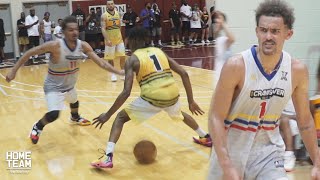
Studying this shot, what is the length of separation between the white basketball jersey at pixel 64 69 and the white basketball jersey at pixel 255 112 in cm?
433

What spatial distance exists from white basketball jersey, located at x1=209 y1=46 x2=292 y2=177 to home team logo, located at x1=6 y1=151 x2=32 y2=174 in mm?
3489

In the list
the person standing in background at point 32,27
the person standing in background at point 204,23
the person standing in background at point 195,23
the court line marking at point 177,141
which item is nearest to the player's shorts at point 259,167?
the court line marking at point 177,141

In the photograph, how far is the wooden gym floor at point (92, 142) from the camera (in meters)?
5.77

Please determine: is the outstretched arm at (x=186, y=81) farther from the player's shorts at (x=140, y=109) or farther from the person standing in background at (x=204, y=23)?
the person standing in background at (x=204, y=23)

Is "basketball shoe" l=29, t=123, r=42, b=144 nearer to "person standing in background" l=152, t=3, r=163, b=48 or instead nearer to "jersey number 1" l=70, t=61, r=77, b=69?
"jersey number 1" l=70, t=61, r=77, b=69

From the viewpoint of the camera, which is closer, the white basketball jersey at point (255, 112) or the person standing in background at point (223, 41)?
the white basketball jersey at point (255, 112)

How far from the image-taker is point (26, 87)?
12148 millimetres

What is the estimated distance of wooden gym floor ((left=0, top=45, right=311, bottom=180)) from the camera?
18.9 feet

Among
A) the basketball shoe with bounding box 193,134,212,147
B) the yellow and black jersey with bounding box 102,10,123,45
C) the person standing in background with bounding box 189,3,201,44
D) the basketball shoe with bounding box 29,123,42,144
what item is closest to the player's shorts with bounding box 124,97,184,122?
the basketball shoe with bounding box 193,134,212,147

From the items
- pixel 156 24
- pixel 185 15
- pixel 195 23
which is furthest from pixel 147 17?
pixel 195 23

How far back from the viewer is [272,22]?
113 inches

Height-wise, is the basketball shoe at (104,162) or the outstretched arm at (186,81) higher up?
the outstretched arm at (186,81)

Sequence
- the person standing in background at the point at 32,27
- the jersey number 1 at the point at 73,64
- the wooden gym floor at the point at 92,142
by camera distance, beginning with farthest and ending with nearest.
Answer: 1. the person standing in background at the point at 32,27
2. the jersey number 1 at the point at 73,64
3. the wooden gym floor at the point at 92,142

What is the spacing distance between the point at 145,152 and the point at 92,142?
53.7 inches
